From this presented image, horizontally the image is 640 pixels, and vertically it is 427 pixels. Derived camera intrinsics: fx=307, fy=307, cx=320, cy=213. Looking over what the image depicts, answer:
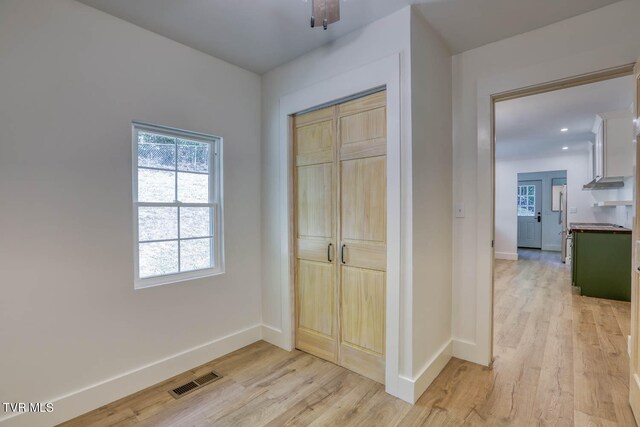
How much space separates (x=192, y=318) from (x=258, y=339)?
0.77m

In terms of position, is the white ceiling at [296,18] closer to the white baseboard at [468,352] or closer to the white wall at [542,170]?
the white baseboard at [468,352]

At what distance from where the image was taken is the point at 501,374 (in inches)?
93.6

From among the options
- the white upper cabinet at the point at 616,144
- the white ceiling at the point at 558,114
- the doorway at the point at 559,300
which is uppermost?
the white ceiling at the point at 558,114

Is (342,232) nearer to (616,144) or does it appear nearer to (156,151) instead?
(156,151)

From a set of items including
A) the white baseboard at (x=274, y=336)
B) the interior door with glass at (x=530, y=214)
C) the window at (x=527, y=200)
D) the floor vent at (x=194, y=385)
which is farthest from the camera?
the window at (x=527, y=200)

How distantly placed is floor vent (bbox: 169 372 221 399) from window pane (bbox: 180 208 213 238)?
3.68ft

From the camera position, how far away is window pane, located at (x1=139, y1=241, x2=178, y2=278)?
232cm

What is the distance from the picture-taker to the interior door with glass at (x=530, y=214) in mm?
8584

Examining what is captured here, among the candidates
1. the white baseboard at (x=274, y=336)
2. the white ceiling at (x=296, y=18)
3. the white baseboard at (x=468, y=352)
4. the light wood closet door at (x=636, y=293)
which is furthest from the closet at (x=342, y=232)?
the light wood closet door at (x=636, y=293)

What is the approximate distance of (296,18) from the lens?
215cm

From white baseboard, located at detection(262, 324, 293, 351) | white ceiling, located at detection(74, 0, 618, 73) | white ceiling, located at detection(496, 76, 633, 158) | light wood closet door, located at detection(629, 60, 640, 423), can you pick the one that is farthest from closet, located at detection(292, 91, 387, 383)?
white ceiling, located at detection(496, 76, 633, 158)

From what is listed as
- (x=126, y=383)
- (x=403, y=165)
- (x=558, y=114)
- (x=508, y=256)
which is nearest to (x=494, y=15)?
(x=403, y=165)

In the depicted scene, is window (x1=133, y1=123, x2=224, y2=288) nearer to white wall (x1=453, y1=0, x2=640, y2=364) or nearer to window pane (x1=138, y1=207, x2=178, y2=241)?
window pane (x1=138, y1=207, x2=178, y2=241)

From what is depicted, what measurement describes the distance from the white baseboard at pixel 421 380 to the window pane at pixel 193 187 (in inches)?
82.9
